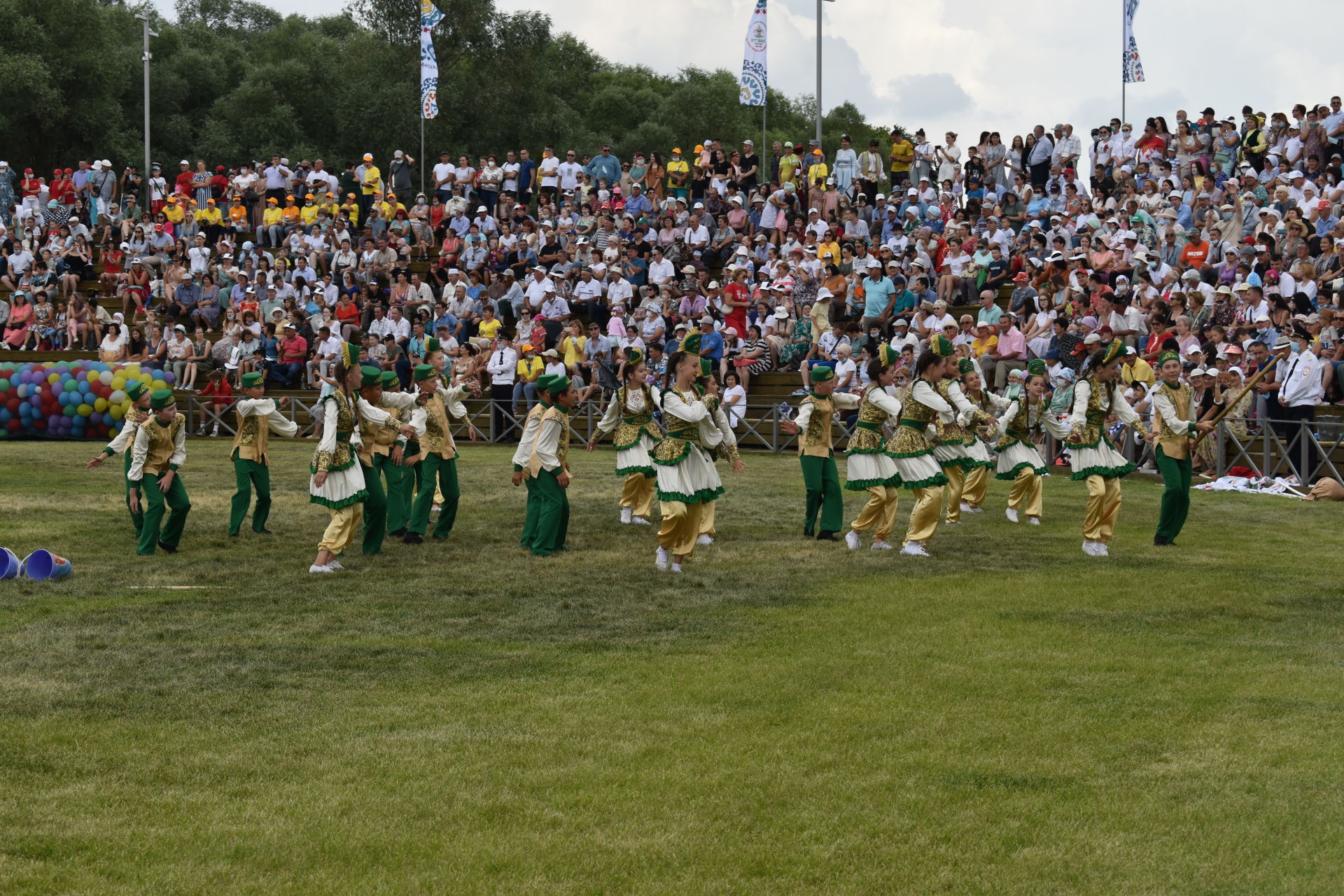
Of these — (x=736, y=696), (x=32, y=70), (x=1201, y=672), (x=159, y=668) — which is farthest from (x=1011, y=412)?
(x=32, y=70)

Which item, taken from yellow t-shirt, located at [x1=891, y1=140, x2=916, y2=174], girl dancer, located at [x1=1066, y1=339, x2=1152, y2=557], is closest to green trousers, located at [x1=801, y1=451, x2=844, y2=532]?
girl dancer, located at [x1=1066, y1=339, x2=1152, y2=557]

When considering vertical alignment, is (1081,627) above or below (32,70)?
below

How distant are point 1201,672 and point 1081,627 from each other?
1463 millimetres

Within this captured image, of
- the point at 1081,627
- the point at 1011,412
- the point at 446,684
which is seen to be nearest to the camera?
the point at 446,684

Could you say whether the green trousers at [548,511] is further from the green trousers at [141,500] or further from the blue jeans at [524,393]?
the blue jeans at [524,393]

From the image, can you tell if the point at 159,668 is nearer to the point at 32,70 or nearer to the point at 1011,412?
the point at 1011,412

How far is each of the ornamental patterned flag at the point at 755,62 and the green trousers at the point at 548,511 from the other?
21.5 metres

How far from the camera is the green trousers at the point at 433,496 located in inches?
595

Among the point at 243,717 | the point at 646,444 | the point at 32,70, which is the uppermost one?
the point at 32,70

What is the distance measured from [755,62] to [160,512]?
76.5 ft

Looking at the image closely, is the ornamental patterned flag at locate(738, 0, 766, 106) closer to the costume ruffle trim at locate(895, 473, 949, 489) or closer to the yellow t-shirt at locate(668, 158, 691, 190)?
the yellow t-shirt at locate(668, 158, 691, 190)

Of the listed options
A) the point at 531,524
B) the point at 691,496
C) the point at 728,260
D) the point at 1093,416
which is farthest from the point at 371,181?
the point at 1093,416

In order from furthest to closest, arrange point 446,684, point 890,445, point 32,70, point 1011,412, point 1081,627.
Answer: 1. point 32,70
2. point 1011,412
3. point 890,445
4. point 1081,627
5. point 446,684

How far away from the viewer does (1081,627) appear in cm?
1059
